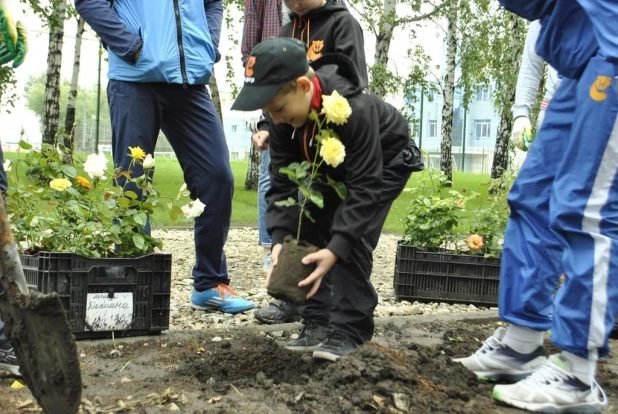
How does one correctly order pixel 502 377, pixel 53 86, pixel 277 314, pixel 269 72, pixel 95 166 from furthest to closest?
pixel 53 86 → pixel 277 314 → pixel 95 166 → pixel 502 377 → pixel 269 72

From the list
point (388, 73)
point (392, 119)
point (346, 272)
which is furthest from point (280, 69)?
point (388, 73)

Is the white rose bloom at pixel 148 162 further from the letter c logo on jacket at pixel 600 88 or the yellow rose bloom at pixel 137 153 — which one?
the letter c logo on jacket at pixel 600 88

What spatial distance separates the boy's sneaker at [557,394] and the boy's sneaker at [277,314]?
1754 mm

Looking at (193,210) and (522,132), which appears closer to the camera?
(193,210)

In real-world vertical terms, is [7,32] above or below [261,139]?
above

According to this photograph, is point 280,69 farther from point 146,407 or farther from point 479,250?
point 479,250

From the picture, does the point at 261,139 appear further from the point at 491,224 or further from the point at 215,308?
the point at 491,224

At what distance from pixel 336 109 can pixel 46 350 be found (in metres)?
1.40

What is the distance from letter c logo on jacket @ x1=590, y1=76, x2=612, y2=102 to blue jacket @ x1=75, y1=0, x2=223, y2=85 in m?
2.36

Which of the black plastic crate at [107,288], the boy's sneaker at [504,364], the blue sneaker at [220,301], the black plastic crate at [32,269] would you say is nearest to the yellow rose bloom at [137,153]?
the black plastic crate at [107,288]

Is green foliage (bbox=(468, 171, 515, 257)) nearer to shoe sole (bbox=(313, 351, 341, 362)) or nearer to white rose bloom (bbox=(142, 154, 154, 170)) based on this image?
shoe sole (bbox=(313, 351, 341, 362))

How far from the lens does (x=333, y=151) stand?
3.13m

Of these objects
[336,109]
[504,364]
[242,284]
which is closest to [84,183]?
[336,109]

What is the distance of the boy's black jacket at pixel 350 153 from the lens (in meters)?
3.25
